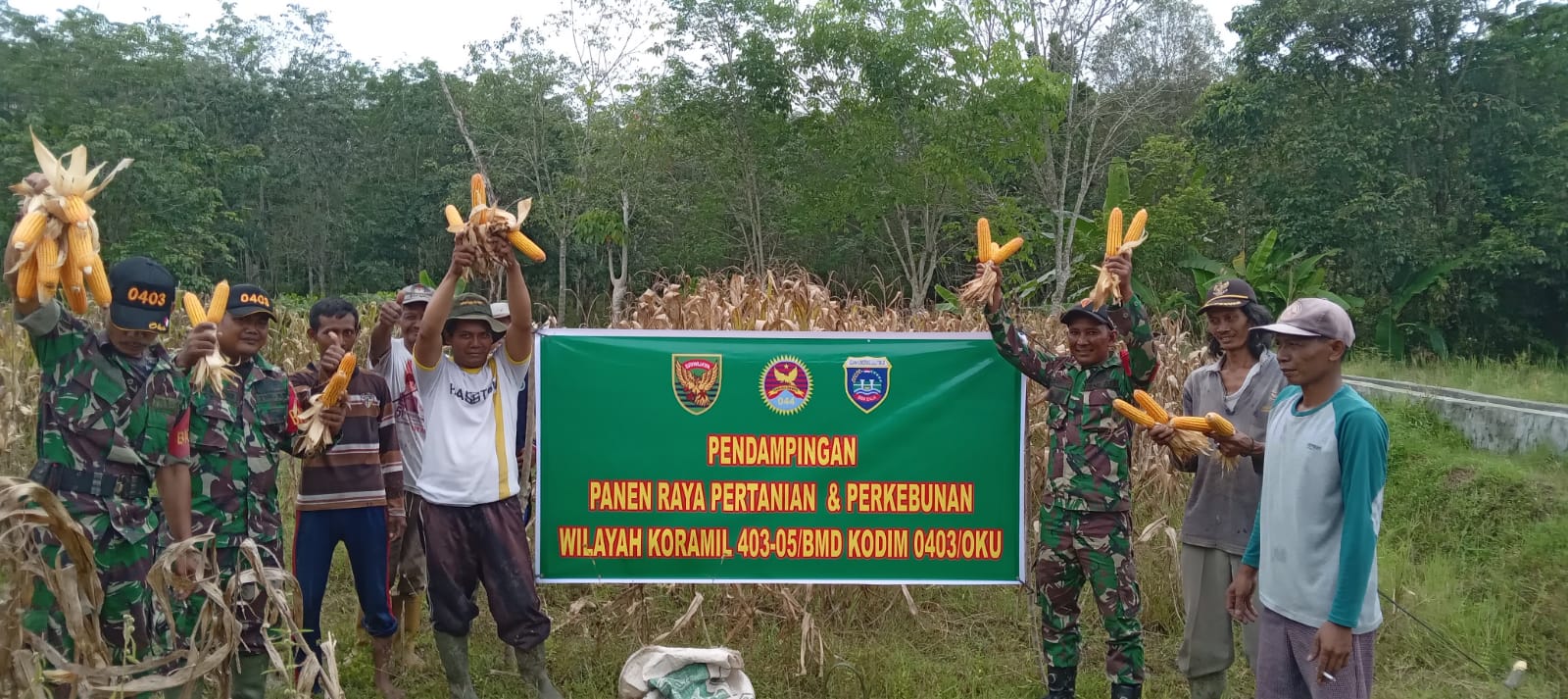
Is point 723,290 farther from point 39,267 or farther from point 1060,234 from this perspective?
point 1060,234

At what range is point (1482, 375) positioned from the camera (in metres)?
12.4

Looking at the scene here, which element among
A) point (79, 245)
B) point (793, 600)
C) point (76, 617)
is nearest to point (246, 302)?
point (79, 245)

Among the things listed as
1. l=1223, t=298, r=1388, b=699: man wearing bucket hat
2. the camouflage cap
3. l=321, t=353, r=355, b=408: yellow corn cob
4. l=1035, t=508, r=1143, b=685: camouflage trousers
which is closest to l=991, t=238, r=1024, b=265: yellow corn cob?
l=1035, t=508, r=1143, b=685: camouflage trousers

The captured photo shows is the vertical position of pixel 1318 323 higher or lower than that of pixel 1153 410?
higher

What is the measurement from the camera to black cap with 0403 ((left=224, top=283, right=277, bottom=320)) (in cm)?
376

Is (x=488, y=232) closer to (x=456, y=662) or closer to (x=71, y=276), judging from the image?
(x=71, y=276)

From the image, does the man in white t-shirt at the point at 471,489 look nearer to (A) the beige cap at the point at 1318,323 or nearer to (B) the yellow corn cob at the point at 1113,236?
(B) the yellow corn cob at the point at 1113,236

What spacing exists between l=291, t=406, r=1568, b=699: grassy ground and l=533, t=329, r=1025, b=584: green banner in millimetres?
512

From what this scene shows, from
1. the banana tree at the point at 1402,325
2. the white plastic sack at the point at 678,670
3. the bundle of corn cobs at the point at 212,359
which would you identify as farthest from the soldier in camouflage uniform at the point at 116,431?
the banana tree at the point at 1402,325

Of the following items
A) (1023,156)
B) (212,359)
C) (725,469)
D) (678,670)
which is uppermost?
(1023,156)

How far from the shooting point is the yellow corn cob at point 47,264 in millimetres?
2416

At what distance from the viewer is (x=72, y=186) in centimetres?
250

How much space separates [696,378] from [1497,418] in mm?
7869

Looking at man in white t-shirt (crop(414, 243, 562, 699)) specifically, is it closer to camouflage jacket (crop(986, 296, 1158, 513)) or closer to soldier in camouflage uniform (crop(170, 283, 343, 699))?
soldier in camouflage uniform (crop(170, 283, 343, 699))
